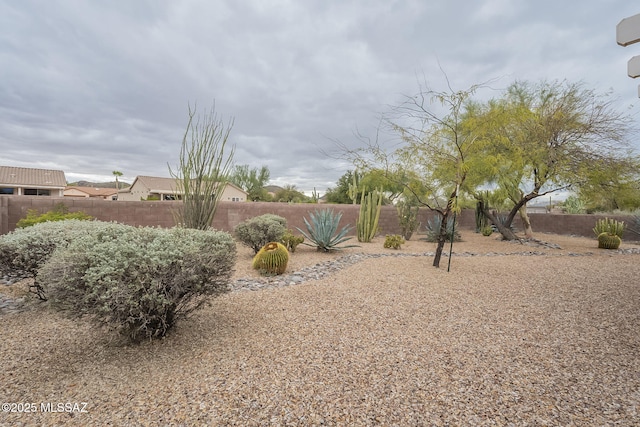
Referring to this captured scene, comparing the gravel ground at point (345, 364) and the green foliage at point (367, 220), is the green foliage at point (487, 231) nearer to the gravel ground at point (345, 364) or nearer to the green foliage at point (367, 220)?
the green foliage at point (367, 220)

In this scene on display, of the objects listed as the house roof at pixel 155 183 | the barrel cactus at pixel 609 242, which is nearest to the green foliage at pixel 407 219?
the barrel cactus at pixel 609 242

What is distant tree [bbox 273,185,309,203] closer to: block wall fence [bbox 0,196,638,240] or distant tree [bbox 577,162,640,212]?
block wall fence [bbox 0,196,638,240]

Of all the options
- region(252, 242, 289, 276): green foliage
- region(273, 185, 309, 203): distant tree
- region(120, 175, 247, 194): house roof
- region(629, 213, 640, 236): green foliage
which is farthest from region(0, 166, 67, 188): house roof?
region(629, 213, 640, 236): green foliage

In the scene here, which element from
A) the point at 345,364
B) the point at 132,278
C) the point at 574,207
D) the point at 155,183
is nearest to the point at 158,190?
the point at 155,183

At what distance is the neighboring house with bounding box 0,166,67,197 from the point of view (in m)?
29.9

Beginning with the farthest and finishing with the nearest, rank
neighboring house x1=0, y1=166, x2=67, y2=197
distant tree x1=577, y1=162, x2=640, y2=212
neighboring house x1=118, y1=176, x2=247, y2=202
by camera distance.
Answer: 1. neighboring house x1=118, y1=176, x2=247, y2=202
2. neighboring house x1=0, y1=166, x2=67, y2=197
3. distant tree x1=577, y1=162, x2=640, y2=212

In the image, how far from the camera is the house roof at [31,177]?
30.0m

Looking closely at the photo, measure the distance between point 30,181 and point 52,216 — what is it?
29708 mm

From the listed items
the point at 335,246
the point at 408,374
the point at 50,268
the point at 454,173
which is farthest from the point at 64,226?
the point at 454,173

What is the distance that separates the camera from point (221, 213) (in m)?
12.0

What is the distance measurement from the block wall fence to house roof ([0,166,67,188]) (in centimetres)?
2659

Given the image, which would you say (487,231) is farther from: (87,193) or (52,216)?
(87,193)

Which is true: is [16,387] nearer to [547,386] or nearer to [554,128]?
[547,386]

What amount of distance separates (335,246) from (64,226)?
234 inches
